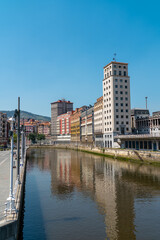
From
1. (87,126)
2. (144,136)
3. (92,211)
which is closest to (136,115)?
(87,126)

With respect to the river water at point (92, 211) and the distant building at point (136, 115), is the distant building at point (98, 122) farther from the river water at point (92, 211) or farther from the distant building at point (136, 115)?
the river water at point (92, 211)

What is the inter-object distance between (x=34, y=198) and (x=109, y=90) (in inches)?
3535

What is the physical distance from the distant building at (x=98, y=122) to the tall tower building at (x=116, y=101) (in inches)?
342

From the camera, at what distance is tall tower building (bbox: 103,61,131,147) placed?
365 feet

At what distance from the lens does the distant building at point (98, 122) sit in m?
128

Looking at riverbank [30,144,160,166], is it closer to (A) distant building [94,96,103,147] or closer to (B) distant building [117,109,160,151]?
(B) distant building [117,109,160,151]

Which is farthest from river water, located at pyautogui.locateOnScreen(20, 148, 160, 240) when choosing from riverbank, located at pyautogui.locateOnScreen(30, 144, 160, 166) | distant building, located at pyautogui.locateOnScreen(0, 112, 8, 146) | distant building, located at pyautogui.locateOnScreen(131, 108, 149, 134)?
distant building, located at pyautogui.locateOnScreen(0, 112, 8, 146)

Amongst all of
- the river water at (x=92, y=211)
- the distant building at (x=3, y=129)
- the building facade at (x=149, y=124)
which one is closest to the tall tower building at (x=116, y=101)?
the building facade at (x=149, y=124)

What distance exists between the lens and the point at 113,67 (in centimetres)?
11550

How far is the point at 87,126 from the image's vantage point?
164 meters

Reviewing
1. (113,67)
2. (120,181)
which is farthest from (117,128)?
(120,181)

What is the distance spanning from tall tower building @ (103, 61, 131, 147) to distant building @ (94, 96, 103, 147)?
870 cm

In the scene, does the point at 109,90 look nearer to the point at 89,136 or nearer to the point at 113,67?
the point at 113,67

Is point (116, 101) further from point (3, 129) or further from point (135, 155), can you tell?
point (3, 129)
